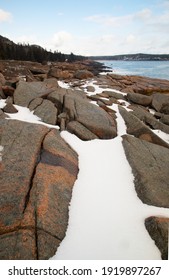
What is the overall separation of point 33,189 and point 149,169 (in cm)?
447

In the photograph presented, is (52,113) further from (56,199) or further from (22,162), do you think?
(56,199)

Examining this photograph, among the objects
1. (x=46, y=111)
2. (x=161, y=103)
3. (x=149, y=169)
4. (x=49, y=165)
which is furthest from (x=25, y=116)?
(x=161, y=103)

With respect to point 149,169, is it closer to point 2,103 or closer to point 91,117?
point 91,117

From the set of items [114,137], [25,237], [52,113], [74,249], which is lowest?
[74,249]

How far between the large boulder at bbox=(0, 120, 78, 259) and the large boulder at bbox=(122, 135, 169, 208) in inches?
90.9

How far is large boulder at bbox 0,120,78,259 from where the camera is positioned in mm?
5234

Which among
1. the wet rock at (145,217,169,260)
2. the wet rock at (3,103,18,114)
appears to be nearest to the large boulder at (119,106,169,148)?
the wet rock at (145,217,169,260)

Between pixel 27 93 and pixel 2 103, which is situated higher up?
pixel 27 93

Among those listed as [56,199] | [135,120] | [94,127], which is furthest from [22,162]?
[135,120]

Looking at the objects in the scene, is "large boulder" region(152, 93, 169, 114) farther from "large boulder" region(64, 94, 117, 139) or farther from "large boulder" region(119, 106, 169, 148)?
"large boulder" region(64, 94, 117, 139)

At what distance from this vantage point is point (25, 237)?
5.22 meters

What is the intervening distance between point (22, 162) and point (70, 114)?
539 cm

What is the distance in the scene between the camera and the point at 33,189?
643 centimetres
